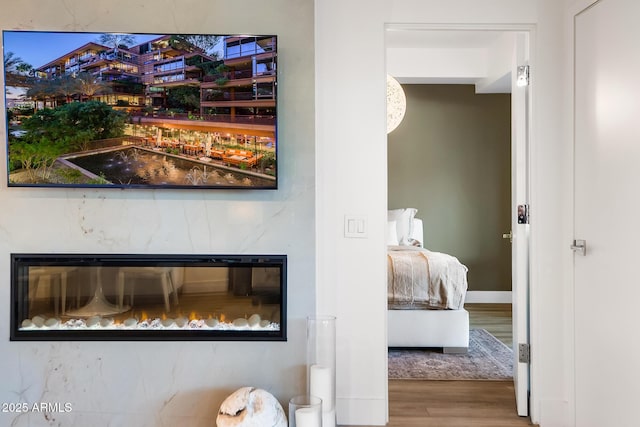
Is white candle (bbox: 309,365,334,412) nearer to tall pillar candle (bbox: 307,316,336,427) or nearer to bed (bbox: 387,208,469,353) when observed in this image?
tall pillar candle (bbox: 307,316,336,427)

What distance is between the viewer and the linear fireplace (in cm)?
258

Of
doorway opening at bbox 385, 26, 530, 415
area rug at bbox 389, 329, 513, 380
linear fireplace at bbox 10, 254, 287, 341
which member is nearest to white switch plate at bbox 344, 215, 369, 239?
linear fireplace at bbox 10, 254, 287, 341

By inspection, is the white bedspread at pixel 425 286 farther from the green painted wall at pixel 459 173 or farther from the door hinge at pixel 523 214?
the green painted wall at pixel 459 173

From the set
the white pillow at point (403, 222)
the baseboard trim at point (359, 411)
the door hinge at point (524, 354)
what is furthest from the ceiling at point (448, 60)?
the baseboard trim at point (359, 411)

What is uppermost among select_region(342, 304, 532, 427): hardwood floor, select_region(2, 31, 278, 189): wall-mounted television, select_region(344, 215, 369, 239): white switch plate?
select_region(2, 31, 278, 189): wall-mounted television

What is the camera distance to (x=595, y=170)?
96.8 inches

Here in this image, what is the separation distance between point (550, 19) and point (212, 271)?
2.19 meters

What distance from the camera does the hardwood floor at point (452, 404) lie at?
9.20 feet

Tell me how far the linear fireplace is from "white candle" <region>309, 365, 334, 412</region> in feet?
0.80

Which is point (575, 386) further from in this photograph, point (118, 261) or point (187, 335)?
point (118, 261)

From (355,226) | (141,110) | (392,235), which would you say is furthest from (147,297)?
(392,235)

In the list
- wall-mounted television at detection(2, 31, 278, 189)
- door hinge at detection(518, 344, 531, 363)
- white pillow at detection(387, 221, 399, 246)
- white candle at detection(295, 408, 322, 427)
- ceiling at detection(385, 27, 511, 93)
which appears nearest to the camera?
white candle at detection(295, 408, 322, 427)

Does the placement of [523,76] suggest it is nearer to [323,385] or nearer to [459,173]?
[323,385]

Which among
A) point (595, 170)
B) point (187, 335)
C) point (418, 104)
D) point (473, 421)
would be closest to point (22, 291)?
point (187, 335)
